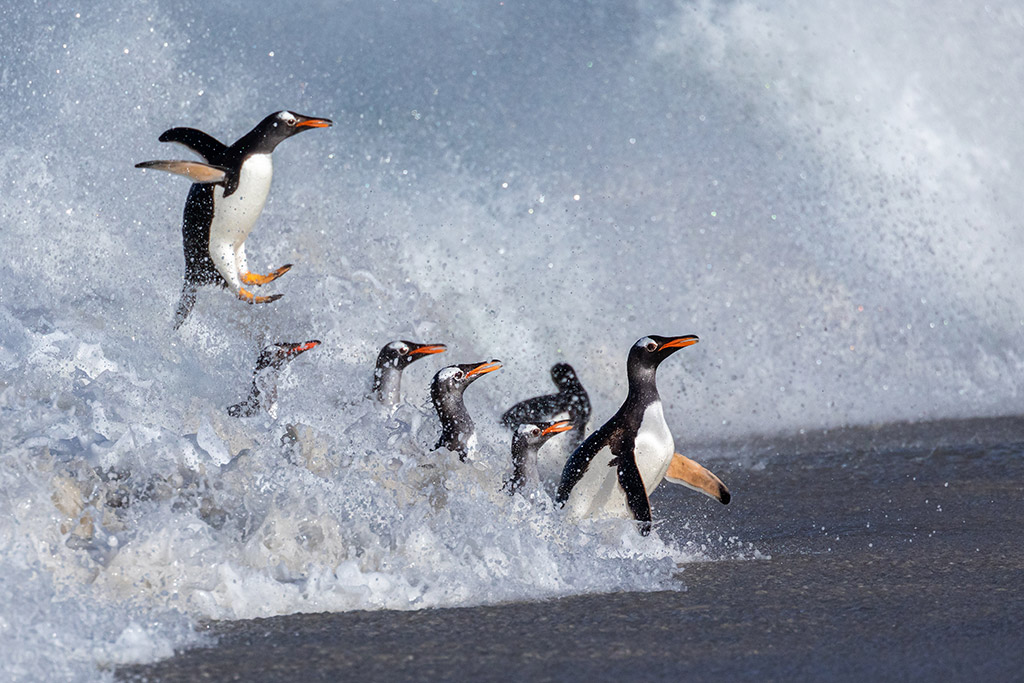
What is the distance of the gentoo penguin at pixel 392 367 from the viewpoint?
6.40 meters

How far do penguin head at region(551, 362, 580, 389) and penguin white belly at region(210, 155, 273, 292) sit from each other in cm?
188

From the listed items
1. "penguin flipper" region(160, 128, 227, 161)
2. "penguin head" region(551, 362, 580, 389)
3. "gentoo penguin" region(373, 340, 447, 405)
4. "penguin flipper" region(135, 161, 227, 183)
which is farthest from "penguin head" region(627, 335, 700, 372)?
"penguin flipper" region(160, 128, 227, 161)

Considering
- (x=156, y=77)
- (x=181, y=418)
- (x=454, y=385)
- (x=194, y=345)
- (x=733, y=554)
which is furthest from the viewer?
(x=156, y=77)

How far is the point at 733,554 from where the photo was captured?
4.39m

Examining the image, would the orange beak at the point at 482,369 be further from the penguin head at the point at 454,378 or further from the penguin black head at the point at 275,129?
the penguin black head at the point at 275,129

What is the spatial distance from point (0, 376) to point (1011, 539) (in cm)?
523


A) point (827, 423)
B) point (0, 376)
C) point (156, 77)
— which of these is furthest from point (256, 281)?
point (156, 77)

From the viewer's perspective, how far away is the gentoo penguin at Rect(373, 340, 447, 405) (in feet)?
21.0

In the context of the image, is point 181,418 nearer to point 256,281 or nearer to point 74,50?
point 256,281

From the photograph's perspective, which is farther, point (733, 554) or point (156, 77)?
point (156, 77)

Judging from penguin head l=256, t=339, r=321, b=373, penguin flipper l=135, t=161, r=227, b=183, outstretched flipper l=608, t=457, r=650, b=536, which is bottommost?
outstretched flipper l=608, t=457, r=650, b=536

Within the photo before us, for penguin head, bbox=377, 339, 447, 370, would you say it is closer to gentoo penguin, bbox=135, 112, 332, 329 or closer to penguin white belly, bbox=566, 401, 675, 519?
gentoo penguin, bbox=135, 112, 332, 329

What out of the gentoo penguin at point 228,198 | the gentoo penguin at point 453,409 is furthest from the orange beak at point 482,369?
the gentoo penguin at point 228,198

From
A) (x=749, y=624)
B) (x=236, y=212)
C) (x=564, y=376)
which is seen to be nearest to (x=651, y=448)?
(x=749, y=624)
